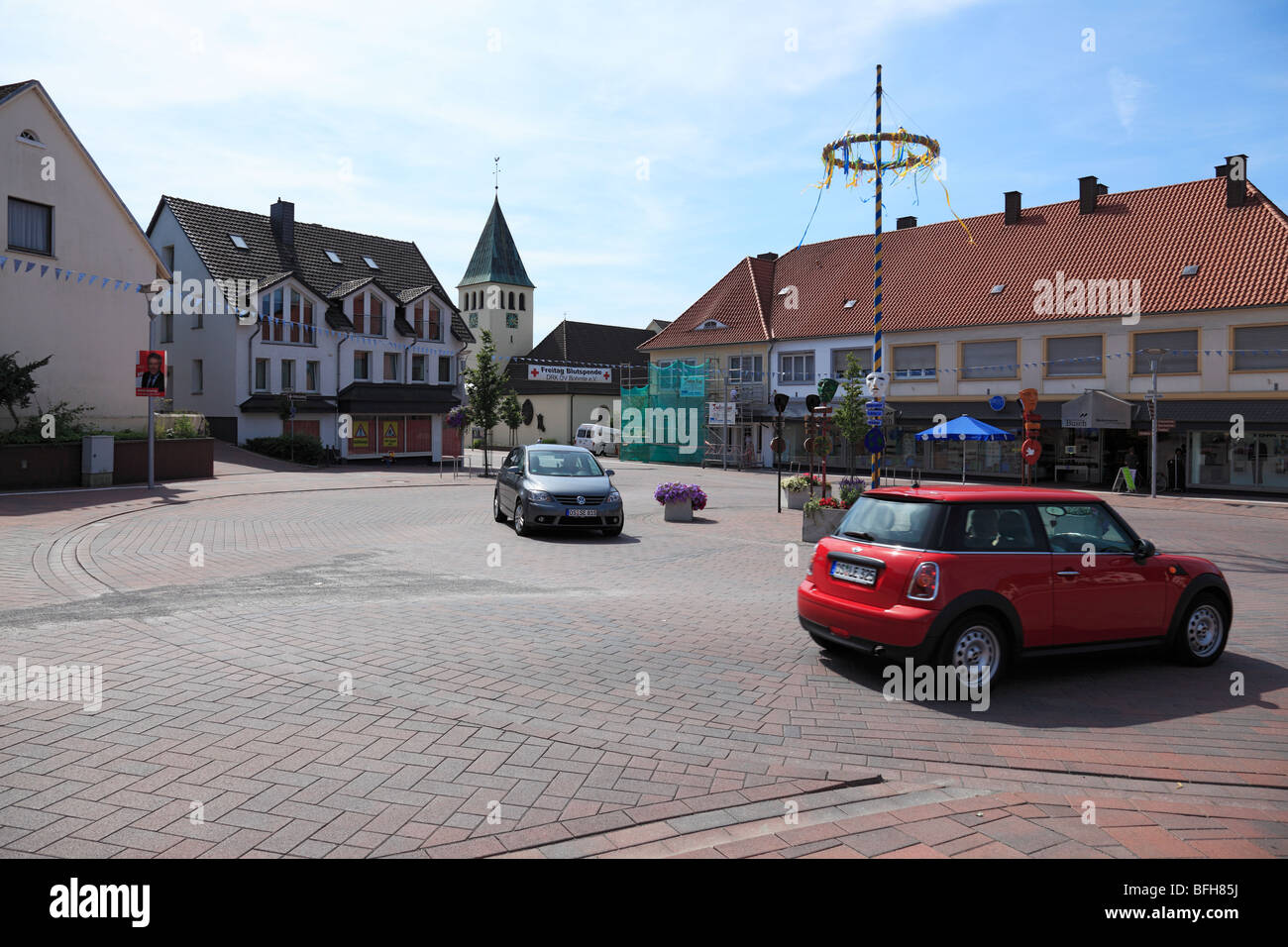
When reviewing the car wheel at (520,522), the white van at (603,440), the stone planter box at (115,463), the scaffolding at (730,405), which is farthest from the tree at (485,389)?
the white van at (603,440)

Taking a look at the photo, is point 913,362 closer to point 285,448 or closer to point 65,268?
point 285,448

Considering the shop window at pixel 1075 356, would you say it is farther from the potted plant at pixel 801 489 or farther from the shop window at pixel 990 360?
the potted plant at pixel 801 489

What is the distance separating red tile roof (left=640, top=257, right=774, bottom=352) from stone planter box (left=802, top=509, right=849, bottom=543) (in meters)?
33.1

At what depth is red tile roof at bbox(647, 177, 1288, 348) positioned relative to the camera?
32438 mm

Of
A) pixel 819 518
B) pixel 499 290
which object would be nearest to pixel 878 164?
pixel 819 518

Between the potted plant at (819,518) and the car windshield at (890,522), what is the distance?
8393 mm

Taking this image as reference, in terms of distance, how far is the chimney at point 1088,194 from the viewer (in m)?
39.0

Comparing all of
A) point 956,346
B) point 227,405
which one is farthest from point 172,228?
point 956,346

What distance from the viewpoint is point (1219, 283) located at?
32094 millimetres

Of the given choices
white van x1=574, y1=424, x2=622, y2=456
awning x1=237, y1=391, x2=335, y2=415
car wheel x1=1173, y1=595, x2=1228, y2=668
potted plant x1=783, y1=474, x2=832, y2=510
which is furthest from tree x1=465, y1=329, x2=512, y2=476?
car wheel x1=1173, y1=595, x2=1228, y2=668

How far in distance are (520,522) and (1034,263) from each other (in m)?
31.4

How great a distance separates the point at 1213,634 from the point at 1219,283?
30.1 metres

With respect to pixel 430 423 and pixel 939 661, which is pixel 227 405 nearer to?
pixel 430 423

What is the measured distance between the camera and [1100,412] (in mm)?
32500
